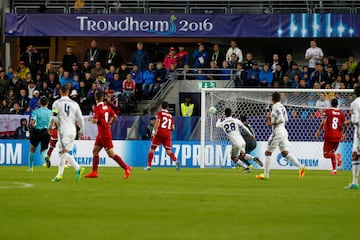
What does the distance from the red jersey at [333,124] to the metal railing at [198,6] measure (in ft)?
38.1

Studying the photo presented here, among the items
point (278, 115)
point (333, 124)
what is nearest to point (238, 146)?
point (333, 124)

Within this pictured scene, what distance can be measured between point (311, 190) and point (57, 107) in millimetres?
5448

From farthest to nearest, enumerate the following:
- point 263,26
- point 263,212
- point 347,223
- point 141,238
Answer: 1. point 263,26
2. point 263,212
3. point 347,223
4. point 141,238

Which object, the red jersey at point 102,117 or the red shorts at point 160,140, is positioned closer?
the red jersey at point 102,117

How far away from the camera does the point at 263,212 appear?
1273cm

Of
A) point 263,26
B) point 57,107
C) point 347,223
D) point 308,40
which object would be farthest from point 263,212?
point 308,40

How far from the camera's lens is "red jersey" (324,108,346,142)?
27.1 m

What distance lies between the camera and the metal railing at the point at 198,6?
38312 millimetres

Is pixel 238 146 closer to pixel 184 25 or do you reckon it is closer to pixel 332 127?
pixel 332 127

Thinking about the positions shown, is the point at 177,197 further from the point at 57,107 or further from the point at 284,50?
the point at 284,50

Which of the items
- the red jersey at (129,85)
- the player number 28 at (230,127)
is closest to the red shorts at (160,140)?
the player number 28 at (230,127)

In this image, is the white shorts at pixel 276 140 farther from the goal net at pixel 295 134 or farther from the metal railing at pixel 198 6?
the metal railing at pixel 198 6

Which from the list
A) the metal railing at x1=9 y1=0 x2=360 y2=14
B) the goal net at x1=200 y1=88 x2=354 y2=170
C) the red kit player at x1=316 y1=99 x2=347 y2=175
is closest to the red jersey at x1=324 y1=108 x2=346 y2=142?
the red kit player at x1=316 y1=99 x2=347 y2=175

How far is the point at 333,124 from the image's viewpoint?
27.1m
